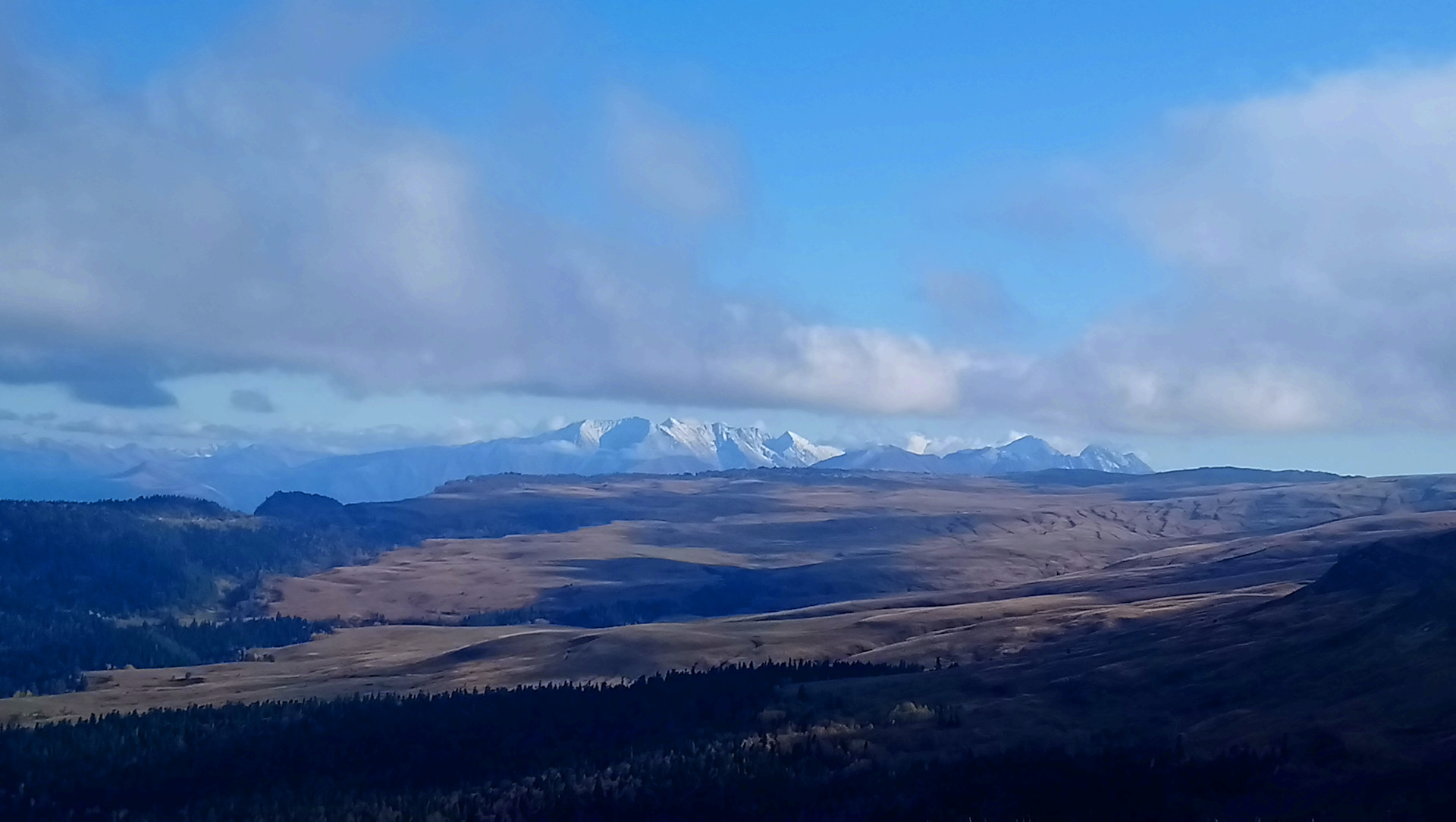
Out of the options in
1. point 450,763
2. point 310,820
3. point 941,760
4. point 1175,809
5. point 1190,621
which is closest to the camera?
point 1175,809

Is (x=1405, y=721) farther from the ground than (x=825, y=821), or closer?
farther from the ground

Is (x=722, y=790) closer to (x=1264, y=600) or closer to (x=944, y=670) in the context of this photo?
(x=944, y=670)

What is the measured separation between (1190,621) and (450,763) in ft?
275

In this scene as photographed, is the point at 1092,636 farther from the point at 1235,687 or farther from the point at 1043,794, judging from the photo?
the point at 1043,794

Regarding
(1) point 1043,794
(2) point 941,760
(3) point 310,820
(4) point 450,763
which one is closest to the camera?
(1) point 1043,794

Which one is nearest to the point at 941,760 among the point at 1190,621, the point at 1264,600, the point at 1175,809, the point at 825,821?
the point at 825,821

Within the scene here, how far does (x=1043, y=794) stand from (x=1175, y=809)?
30.4 ft

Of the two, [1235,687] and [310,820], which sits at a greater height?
[1235,687]

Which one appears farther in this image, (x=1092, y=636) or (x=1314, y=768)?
(x=1092, y=636)

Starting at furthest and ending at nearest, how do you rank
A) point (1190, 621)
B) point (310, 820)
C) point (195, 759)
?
point (1190, 621) → point (195, 759) → point (310, 820)

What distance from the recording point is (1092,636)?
168375 mm

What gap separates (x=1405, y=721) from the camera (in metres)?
93.0

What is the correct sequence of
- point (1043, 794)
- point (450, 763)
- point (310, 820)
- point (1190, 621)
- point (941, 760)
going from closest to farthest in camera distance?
1. point (1043, 794)
2. point (941, 760)
3. point (310, 820)
4. point (450, 763)
5. point (1190, 621)

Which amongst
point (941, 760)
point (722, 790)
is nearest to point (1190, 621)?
point (941, 760)
